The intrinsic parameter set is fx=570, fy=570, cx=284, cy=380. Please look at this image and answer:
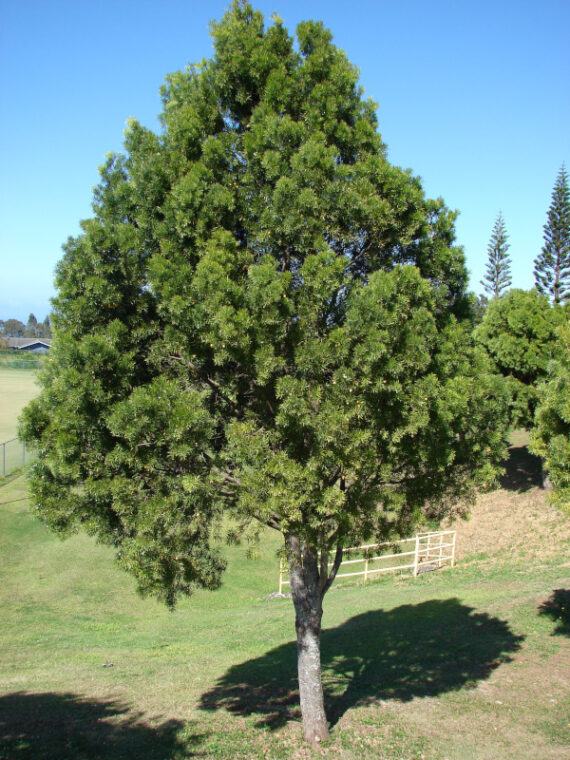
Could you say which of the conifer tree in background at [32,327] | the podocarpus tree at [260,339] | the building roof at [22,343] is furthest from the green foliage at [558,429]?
the conifer tree in background at [32,327]

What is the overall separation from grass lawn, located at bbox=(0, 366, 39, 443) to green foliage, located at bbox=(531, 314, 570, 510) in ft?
97.2

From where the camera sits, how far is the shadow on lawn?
28.3ft

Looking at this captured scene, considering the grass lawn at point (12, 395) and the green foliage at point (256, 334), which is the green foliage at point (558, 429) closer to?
the green foliage at point (256, 334)

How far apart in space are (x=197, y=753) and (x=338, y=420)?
4328mm

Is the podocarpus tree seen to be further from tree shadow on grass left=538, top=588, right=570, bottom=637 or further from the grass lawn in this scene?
the grass lawn

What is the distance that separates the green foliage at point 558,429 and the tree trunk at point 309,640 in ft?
15.4

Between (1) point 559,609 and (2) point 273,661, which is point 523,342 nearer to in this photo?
(1) point 559,609

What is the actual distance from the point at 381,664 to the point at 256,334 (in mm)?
7680

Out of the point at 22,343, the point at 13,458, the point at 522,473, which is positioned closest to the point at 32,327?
the point at 22,343

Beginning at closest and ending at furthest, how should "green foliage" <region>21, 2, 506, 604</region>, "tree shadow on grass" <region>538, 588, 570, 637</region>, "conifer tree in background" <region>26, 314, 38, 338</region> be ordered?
1. "green foliage" <region>21, 2, 506, 604</region>
2. "tree shadow on grass" <region>538, 588, 570, 637</region>
3. "conifer tree in background" <region>26, 314, 38, 338</region>

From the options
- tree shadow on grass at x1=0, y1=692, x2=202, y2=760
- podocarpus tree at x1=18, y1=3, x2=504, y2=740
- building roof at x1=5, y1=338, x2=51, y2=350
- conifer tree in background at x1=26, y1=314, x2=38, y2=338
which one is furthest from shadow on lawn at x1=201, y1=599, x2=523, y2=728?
conifer tree in background at x1=26, y1=314, x2=38, y2=338

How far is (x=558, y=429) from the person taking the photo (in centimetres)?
986

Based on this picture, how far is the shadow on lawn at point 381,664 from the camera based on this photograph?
864cm

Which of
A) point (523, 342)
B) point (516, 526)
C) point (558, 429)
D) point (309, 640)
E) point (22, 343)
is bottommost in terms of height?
point (516, 526)
